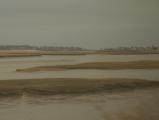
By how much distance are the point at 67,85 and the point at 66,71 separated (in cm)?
158

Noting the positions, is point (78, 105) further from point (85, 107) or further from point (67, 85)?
point (67, 85)

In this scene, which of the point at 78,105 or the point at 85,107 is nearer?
the point at 85,107

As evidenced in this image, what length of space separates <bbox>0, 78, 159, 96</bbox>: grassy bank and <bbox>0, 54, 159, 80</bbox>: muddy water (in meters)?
0.46

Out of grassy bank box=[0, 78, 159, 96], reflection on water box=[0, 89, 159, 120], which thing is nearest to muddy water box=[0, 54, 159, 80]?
grassy bank box=[0, 78, 159, 96]

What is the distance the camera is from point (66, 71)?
28.6 feet

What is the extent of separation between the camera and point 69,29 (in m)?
7.58

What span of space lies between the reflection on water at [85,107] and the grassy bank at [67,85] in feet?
1.15

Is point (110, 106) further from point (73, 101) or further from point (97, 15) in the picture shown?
point (97, 15)

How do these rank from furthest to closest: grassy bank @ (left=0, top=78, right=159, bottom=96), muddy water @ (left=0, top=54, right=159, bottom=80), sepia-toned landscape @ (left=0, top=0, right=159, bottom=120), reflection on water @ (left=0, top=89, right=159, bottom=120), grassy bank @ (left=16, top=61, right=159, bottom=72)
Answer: grassy bank @ (left=16, top=61, right=159, bottom=72) → muddy water @ (left=0, top=54, right=159, bottom=80) → grassy bank @ (left=0, top=78, right=159, bottom=96) → sepia-toned landscape @ (left=0, top=0, right=159, bottom=120) → reflection on water @ (left=0, top=89, right=159, bottom=120)

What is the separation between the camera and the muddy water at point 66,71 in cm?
798

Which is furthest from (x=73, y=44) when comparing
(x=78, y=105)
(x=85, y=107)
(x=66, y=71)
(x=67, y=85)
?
(x=85, y=107)

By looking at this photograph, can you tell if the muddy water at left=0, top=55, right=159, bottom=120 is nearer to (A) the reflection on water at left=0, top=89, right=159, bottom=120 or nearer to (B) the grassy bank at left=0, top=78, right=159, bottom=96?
(A) the reflection on water at left=0, top=89, right=159, bottom=120

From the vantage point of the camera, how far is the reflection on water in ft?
16.6

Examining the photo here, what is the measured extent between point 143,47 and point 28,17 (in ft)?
9.35
